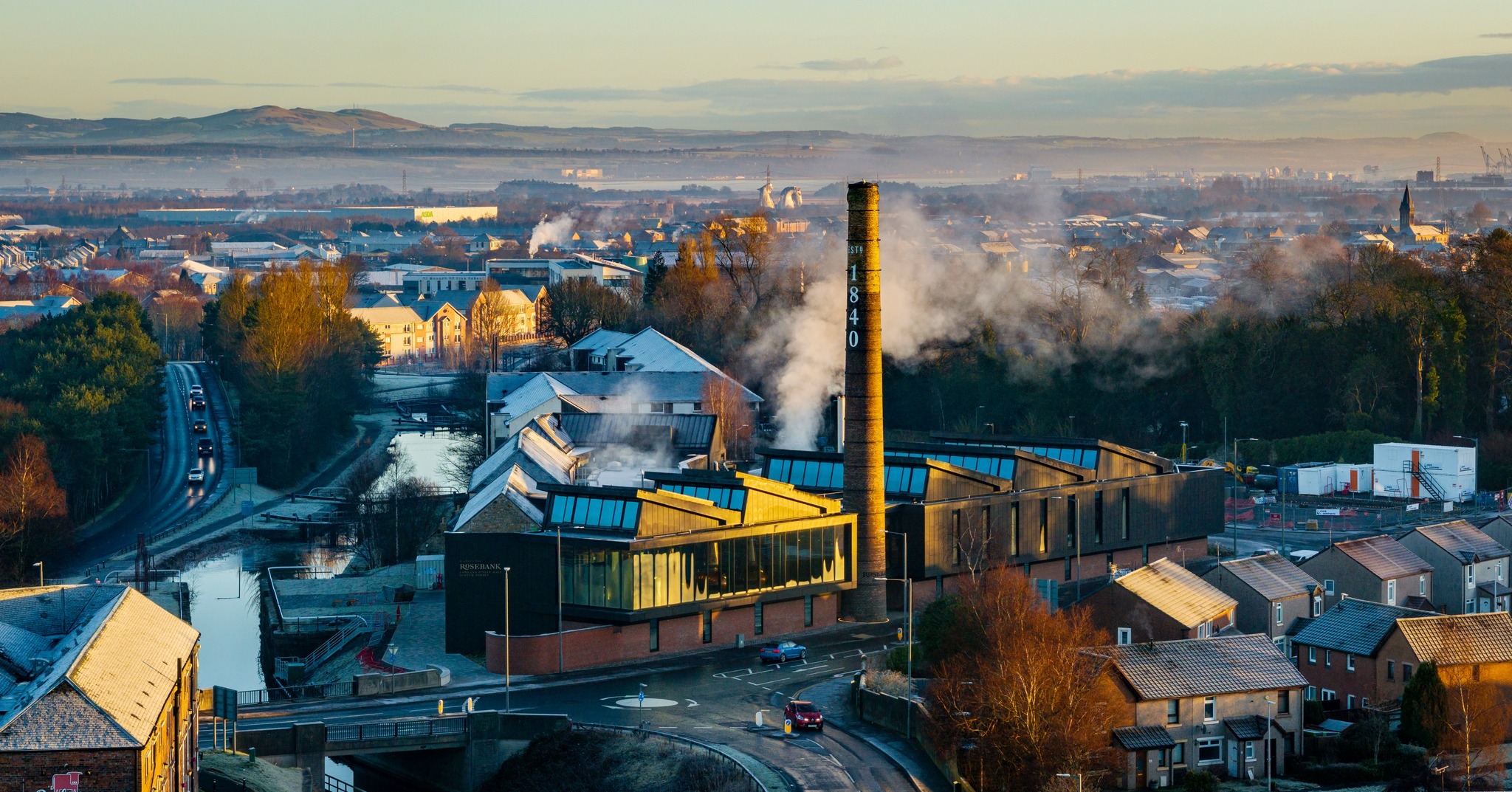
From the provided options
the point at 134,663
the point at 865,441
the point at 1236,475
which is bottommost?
the point at 1236,475

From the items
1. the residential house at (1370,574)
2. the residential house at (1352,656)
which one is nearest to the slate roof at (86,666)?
the residential house at (1352,656)

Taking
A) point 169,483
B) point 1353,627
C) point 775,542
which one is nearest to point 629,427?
point 775,542

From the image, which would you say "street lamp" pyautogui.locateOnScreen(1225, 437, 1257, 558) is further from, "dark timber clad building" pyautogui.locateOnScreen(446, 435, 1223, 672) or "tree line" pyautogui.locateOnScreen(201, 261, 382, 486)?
"tree line" pyautogui.locateOnScreen(201, 261, 382, 486)

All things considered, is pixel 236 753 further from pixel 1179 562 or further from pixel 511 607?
pixel 1179 562

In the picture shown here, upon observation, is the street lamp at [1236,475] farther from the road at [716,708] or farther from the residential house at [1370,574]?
the road at [716,708]

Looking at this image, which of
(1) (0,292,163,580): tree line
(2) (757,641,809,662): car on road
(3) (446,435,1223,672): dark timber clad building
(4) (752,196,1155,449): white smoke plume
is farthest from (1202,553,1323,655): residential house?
(1) (0,292,163,580): tree line

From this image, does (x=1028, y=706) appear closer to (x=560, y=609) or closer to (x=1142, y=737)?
(x=1142, y=737)

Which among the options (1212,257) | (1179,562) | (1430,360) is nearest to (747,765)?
(1179,562)
